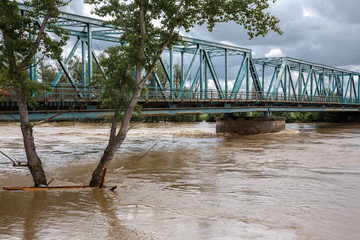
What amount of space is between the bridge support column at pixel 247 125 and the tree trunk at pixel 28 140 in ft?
97.5

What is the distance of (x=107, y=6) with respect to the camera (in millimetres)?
12586

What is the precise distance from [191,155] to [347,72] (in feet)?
215

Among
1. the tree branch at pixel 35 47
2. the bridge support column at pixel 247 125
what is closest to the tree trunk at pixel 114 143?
the tree branch at pixel 35 47

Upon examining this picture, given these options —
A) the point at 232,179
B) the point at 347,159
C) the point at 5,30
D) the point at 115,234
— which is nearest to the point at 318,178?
the point at 232,179

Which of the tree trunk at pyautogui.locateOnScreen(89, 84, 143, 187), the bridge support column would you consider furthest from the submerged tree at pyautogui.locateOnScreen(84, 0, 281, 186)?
the bridge support column

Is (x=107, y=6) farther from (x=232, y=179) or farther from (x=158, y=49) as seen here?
(x=232, y=179)

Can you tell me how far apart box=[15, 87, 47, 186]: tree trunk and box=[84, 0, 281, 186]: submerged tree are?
1608mm

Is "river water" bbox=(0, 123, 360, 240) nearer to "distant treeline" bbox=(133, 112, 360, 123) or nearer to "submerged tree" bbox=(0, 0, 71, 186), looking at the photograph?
"submerged tree" bbox=(0, 0, 71, 186)

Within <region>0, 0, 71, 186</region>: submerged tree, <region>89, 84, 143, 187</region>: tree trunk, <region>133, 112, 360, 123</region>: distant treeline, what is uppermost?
<region>0, 0, 71, 186</region>: submerged tree

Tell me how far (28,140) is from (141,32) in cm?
482

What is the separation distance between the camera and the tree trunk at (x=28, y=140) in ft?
35.5

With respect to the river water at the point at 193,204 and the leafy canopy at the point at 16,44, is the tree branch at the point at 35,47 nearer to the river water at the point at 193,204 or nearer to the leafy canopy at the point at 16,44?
the leafy canopy at the point at 16,44

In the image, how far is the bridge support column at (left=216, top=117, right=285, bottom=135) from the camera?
127 feet

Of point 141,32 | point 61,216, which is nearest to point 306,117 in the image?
point 141,32
